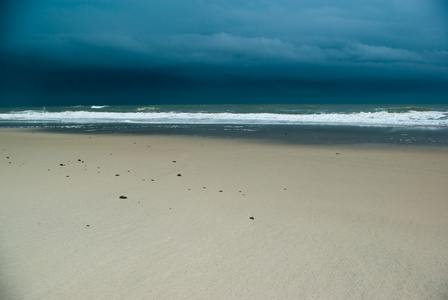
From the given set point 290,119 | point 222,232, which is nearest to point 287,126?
point 290,119

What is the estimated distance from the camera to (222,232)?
3.67 meters

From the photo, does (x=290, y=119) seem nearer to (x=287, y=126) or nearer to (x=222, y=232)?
(x=287, y=126)

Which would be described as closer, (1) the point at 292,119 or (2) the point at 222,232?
(2) the point at 222,232

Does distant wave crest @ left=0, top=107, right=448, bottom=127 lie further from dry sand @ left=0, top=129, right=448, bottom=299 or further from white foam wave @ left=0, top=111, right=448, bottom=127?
dry sand @ left=0, top=129, right=448, bottom=299

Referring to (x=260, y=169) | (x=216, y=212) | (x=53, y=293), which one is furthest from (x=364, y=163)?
(x=53, y=293)

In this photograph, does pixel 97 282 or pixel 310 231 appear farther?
pixel 310 231

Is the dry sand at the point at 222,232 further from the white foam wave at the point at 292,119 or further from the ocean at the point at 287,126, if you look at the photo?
the white foam wave at the point at 292,119

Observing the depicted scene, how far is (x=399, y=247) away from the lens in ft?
10.9

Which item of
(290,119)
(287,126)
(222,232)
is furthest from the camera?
(290,119)

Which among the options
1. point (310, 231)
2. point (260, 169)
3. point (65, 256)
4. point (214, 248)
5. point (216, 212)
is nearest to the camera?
point (65, 256)

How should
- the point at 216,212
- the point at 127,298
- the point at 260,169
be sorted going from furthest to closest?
the point at 260,169, the point at 216,212, the point at 127,298

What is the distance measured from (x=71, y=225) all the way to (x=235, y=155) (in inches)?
221

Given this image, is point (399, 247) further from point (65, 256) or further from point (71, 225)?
point (71, 225)

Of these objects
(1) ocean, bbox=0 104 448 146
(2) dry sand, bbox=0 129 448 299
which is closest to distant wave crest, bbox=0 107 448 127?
(1) ocean, bbox=0 104 448 146
